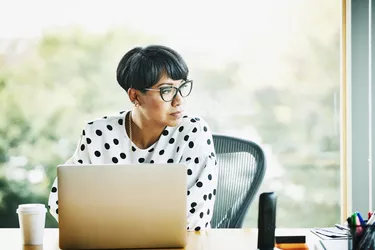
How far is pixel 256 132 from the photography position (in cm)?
367

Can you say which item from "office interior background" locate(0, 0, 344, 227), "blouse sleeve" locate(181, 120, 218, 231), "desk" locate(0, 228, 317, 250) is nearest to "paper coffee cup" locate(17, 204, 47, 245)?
"desk" locate(0, 228, 317, 250)

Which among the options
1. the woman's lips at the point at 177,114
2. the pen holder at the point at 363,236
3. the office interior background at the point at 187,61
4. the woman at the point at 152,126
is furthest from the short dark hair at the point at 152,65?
the pen holder at the point at 363,236

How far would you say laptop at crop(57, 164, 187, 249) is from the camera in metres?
1.69

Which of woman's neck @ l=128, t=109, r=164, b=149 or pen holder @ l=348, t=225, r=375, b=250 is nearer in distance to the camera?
pen holder @ l=348, t=225, r=375, b=250

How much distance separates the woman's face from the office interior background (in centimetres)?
105

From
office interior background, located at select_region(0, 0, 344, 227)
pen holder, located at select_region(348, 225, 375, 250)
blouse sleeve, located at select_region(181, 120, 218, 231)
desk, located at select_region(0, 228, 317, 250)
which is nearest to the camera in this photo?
pen holder, located at select_region(348, 225, 375, 250)

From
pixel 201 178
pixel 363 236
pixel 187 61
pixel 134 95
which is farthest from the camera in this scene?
pixel 187 61

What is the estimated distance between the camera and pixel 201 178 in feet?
7.96

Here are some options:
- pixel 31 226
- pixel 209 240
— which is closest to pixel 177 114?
pixel 209 240

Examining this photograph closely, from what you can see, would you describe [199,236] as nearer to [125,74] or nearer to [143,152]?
[143,152]

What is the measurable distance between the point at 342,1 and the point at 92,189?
2.32 m

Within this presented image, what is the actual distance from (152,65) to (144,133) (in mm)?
283

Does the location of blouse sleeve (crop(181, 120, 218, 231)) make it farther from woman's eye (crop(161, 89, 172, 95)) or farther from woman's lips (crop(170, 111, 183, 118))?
woman's eye (crop(161, 89, 172, 95))

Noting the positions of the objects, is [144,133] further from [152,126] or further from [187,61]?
[187,61]
